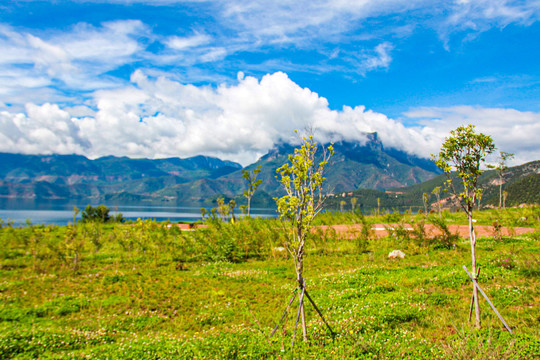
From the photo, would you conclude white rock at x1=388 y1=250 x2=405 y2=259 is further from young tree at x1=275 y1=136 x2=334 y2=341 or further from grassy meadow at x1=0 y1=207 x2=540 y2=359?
young tree at x1=275 y1=136 x2=334 y2=341

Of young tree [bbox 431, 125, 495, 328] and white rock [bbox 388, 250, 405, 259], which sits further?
white rock [bbox 388, 250, 405, 259]

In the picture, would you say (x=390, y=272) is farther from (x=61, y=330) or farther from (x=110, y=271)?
(x=110, y=271)

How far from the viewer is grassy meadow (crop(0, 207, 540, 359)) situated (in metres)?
6.51

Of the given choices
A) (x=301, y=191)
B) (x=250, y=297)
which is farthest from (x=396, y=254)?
(x=301, y=191)

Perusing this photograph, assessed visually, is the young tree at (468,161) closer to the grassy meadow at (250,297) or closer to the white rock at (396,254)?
the grassy meadow at (250,297)

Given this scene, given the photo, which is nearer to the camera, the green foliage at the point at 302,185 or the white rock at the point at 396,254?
the green foliage at the point at 302,185

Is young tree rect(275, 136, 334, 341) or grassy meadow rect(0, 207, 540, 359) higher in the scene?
young tree rect(275, 136, 334, 341)

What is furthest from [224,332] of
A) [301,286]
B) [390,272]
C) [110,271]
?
[110,271]

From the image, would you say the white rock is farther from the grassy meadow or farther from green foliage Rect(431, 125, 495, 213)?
green foliage Rect(431, 125, 495, 213)

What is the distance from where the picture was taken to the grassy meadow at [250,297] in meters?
6.51

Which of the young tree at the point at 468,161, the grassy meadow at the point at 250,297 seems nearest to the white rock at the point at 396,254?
the grassy meadow at the point at 250,297

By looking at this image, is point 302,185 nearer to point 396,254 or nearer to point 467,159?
point 467,159

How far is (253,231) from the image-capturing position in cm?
2072

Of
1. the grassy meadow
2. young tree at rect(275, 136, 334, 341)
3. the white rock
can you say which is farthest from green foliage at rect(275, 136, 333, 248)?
the white rock
